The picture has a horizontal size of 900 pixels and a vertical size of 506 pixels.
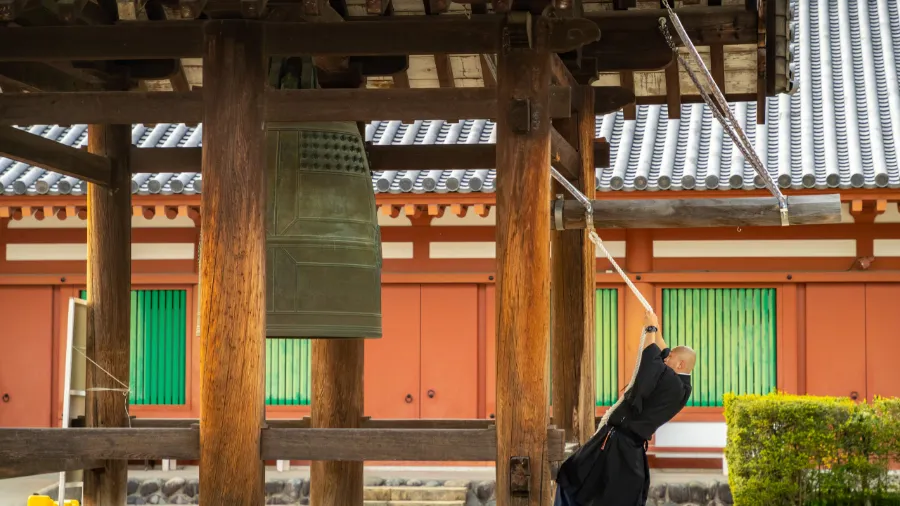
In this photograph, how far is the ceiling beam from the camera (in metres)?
6.70

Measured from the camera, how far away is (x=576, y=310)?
27.1ft

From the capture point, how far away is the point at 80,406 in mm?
8742

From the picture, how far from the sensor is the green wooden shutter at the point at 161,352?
1658 cm

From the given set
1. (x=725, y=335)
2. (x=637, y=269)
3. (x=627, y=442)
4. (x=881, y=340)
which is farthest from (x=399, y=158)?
(x=881, y=340)

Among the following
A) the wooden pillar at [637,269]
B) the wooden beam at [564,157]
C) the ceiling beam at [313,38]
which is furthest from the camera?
the wooden pillar at [637,269]

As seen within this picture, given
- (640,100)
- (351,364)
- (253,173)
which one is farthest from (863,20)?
(253,173)

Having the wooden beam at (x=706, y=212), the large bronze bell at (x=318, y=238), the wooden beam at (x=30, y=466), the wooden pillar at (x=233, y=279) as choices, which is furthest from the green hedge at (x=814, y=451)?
the wooden beam at (x=30, y=466)

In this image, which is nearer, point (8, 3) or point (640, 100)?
point (8, 3)

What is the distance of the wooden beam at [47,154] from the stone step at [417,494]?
281 inches

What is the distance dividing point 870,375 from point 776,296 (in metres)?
1.38

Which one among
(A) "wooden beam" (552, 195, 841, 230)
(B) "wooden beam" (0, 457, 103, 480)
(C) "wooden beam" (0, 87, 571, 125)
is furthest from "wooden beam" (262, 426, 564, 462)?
(C) "wooden beam" (0, 87, 571, 125)

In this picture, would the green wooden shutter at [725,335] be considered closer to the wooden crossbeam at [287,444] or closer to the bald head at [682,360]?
the bald head at [682,360]

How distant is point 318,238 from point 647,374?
190 centimetres

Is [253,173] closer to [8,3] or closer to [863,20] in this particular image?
[8,3]
